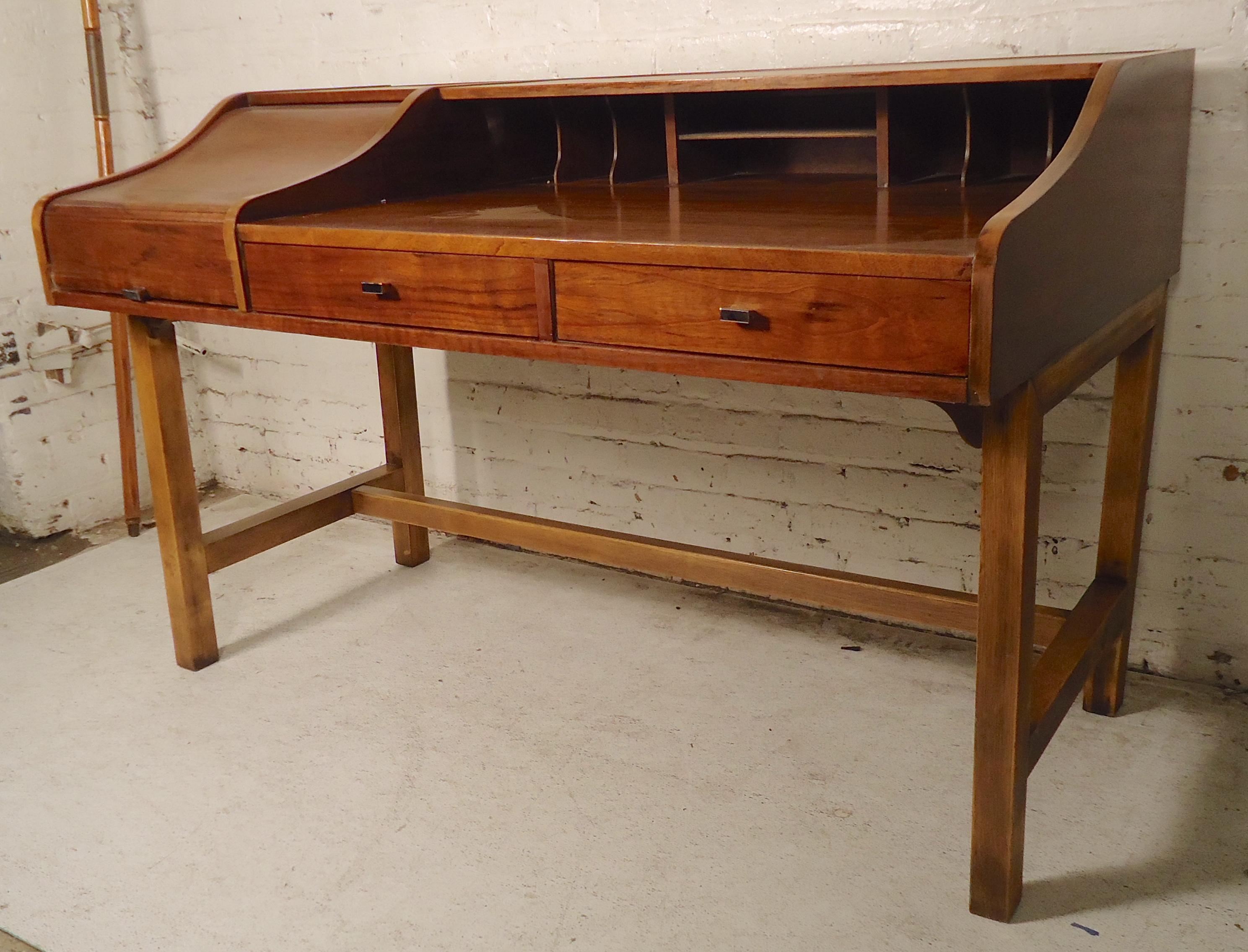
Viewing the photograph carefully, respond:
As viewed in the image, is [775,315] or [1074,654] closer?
[775,315]

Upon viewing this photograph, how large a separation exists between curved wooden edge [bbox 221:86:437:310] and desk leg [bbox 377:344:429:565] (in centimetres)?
68

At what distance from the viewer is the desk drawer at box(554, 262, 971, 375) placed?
52.4 inches

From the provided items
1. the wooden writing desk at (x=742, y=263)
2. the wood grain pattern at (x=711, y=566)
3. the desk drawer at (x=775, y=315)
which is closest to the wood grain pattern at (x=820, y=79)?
the wooden writing desk at (x=742, y=263)

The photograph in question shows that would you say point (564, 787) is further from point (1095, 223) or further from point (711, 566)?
point (1095, 223)

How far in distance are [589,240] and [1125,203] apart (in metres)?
0.77

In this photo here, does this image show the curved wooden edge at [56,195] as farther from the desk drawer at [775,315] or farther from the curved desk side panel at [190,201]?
the desk drawer at [775,315]

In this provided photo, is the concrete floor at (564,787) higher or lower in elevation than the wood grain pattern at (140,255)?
lower

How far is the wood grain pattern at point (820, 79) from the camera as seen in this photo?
63.7 inches

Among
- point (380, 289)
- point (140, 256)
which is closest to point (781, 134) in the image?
point (380, 289)

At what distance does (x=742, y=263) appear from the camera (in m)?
1.45

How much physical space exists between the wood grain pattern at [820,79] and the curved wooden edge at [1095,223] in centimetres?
8

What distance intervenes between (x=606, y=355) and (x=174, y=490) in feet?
4.14

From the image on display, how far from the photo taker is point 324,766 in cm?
211

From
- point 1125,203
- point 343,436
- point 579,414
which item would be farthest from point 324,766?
point 1125,203
